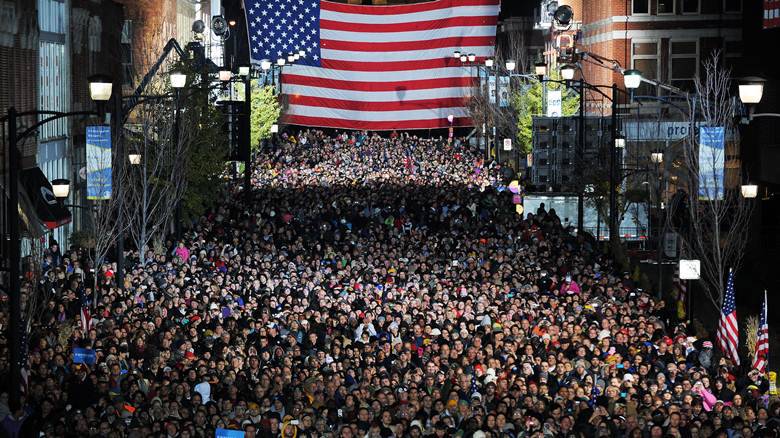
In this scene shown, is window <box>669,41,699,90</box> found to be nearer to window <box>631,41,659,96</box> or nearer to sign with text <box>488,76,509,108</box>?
window <box>631,41,659,96</box>

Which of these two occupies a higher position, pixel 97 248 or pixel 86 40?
Result: pixel 86 40

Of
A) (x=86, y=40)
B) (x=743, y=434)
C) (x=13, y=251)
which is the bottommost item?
(x=743, y=434)

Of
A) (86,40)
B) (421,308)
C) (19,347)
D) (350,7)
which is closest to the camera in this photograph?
(19,347)

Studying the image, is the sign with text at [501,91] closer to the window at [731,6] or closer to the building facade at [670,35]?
the building facade at [670,35]

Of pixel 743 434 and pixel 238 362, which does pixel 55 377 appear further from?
pixel 743 434

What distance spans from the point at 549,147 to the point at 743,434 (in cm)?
2489

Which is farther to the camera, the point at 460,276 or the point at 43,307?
the point at 460,276

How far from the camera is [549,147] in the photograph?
1619 inches

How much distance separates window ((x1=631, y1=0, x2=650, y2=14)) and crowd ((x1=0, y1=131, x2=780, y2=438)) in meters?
32.2

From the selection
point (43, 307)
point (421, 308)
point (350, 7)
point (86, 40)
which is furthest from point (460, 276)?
point (350, 7)

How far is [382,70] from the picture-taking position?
72.2 m

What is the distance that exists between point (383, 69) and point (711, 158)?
46013 mm

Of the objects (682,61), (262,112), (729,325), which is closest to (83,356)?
(729,325)

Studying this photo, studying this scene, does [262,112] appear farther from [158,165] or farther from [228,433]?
[228,433]
